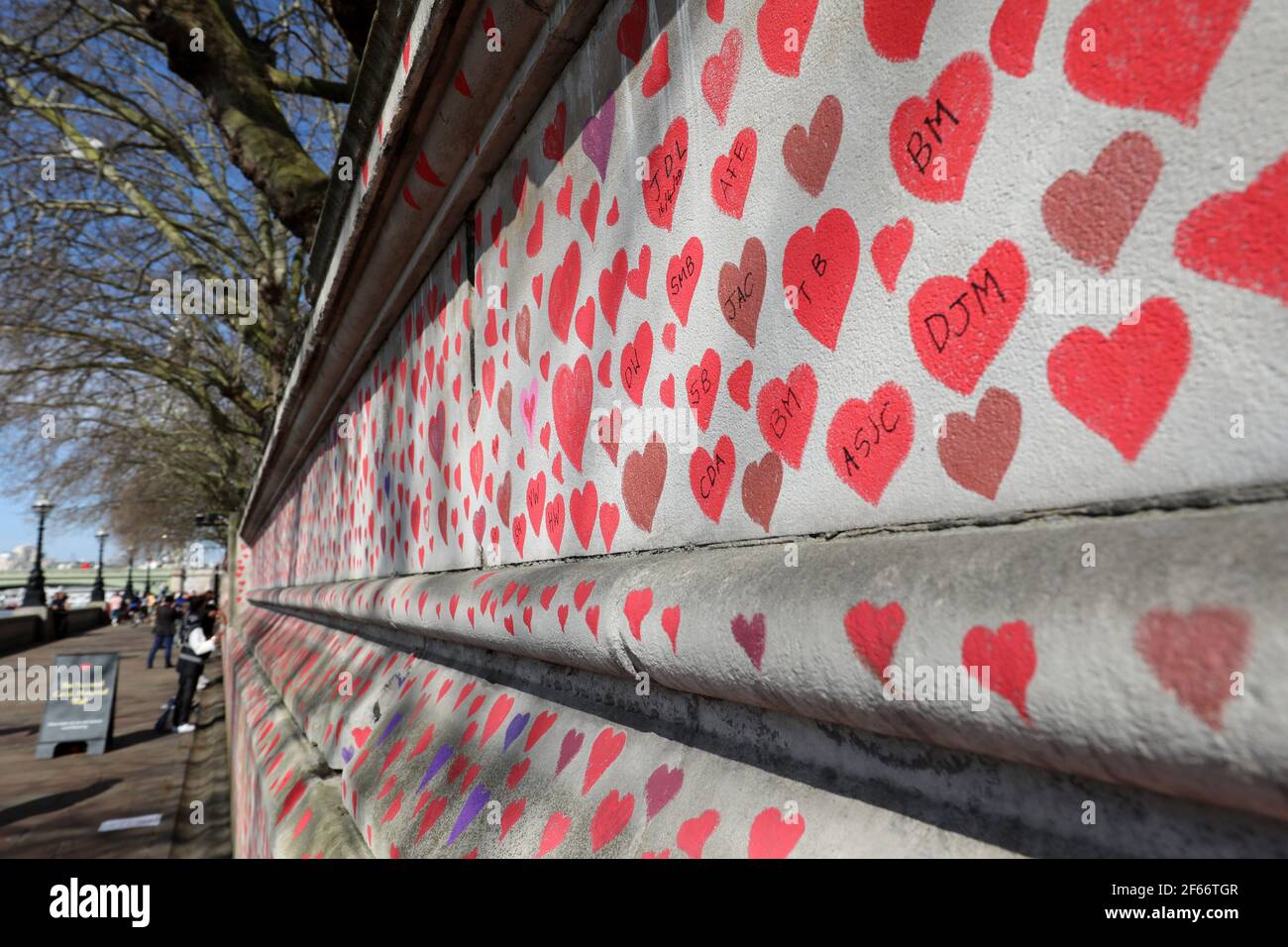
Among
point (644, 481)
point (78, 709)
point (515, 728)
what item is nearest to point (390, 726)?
point (515, 728)

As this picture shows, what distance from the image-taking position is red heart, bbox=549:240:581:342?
1.68m

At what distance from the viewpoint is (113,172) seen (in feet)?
46.1

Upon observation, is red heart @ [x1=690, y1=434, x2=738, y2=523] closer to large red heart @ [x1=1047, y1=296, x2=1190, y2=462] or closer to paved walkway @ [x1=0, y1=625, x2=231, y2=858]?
large red heart @ [x1=1047, y1=296, x2=1190, y2=462]

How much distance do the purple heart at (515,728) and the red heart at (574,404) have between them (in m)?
0.49

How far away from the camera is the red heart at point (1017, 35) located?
0.73 m

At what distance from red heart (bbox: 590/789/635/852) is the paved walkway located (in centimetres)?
517

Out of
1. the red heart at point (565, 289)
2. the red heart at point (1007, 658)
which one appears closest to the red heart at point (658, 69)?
the red heart at point (565, 289)

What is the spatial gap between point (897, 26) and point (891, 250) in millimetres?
218

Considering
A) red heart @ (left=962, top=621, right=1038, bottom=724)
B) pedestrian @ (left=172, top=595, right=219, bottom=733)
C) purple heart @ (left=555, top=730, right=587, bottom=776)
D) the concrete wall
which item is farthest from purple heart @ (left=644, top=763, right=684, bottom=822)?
pedestrian @ (left=172, top=595, right=219, bottom=733)

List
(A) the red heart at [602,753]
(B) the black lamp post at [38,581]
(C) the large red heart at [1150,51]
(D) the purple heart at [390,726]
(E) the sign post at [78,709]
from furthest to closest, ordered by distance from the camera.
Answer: (B) the black lamp post at [38,581] → (E) the sign post at [78,709] → (D) the purple heart at [390,726] → (A) the red heart at [602,753] → (C) the large red heart at [1150,51]

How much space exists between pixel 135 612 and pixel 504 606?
4744 cm

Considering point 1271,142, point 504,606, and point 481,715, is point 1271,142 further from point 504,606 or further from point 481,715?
point 481,715

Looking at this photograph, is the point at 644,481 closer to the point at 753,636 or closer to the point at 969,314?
the point at 753,636

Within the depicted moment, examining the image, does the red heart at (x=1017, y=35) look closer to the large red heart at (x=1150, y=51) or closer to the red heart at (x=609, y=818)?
the large red heart at (x=1150, y=51)
